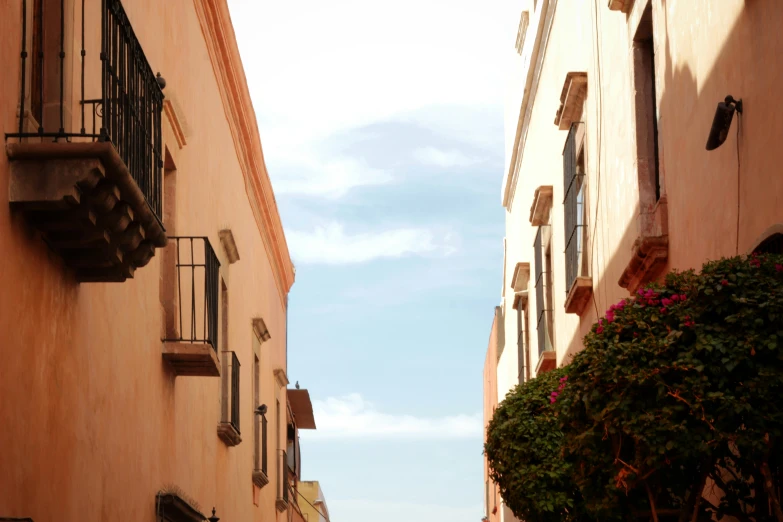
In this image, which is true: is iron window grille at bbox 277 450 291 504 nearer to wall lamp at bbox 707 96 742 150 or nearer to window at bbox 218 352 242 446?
window at bbox 218 352 242 446

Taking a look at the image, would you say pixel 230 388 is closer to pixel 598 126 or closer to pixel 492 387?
pixel 598 126

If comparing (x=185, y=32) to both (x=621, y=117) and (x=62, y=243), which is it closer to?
(x=621, y=117)

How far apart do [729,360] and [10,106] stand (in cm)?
336

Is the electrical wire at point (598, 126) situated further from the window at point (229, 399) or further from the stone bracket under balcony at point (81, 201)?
the stone bracket under balcony at point (81, 201)

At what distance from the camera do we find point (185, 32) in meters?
11.4

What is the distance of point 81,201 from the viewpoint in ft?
19.9

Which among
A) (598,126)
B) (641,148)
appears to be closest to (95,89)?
(641,148)

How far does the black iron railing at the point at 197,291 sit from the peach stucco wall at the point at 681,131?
10.9 ft

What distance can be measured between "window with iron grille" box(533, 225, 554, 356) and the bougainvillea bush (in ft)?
31.6

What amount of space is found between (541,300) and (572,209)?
3.40 meters

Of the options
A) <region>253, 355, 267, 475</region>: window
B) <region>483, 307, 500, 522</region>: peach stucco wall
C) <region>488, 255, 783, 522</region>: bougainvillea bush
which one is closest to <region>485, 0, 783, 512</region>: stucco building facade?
<region>488, 255, 783, 522</region>: bougainvillea bush

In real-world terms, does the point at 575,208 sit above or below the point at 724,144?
above

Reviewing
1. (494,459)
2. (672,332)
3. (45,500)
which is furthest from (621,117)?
(45,500)

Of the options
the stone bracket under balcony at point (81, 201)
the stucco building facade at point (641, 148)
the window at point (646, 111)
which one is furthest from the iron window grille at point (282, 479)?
the stone bracket under balcony at point (81, 201)
